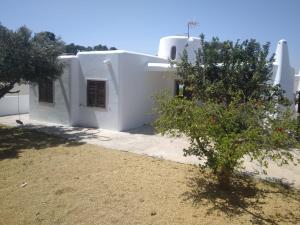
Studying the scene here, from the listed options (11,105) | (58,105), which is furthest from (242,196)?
(11,105)

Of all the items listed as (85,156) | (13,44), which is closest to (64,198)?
(85,156)

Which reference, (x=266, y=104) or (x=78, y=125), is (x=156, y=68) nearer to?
(x=78, y=125)

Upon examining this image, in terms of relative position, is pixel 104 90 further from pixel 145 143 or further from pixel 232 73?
pixel 232 73

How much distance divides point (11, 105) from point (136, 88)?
9650 millimetres

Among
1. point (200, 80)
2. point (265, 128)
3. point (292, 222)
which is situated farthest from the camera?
point (200, 80)

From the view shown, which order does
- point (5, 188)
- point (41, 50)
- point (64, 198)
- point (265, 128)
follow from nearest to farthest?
point (265, 128), point (64, 198), point (5, 188), point (41, 50)

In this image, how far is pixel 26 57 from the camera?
11.3m

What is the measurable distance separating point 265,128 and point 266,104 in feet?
2.35

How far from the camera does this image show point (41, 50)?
11.8m

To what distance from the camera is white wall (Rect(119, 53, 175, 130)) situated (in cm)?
1290

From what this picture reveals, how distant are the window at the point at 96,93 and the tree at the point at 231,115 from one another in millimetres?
5875

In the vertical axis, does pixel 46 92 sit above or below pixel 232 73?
below

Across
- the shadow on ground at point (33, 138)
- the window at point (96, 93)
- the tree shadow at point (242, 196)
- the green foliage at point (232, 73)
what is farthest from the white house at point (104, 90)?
the tree shadow at point (242, 196)

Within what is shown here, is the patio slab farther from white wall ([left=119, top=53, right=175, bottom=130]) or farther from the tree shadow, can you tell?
white wall ([left=119, top=53, right=175, bottom=130])
